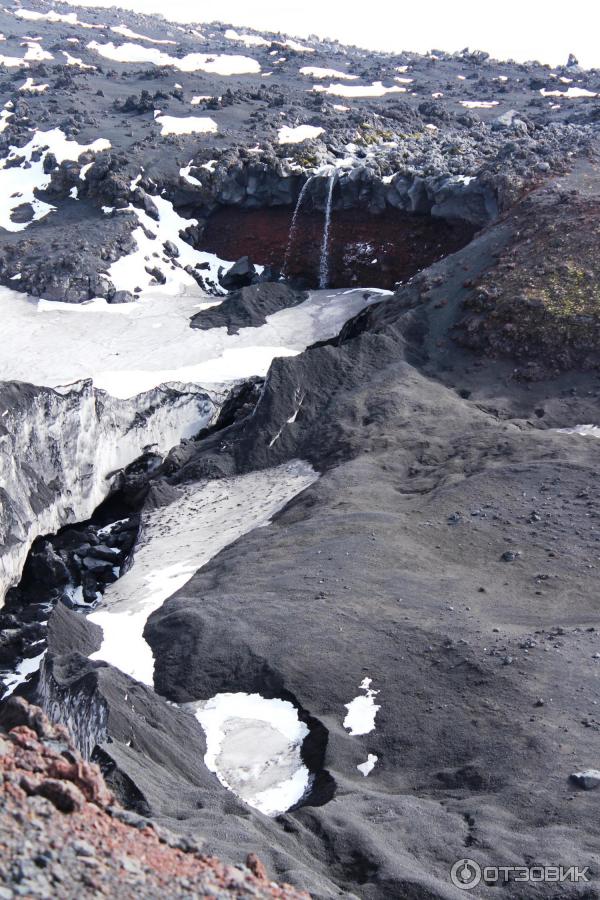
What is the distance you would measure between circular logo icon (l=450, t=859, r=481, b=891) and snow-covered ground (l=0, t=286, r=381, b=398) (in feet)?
86.6

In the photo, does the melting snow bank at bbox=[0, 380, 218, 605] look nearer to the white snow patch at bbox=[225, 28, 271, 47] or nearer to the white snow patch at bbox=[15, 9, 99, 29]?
the white snow patch at bbox=[15, 9, 99, 29]

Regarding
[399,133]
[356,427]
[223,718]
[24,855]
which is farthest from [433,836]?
[399,133]

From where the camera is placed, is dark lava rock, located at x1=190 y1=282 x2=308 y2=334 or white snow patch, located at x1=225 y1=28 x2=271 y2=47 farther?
white snow patch, located at x1=225 y1=28 x2=271 y2=47

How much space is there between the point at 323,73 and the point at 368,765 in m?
79.3

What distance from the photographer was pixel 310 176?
55.0 meters

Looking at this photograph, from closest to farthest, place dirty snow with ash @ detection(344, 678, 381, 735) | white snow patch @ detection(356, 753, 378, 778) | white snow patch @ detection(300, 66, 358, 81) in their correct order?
1. white snow patch @ detection(356, 753, 378, 778)
2. dirty snow with ash @ detection(344, 678, 381, 735)
3. white snow patch @ detection(300, 66, 358, 81)

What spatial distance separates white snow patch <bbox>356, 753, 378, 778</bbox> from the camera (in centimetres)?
1880

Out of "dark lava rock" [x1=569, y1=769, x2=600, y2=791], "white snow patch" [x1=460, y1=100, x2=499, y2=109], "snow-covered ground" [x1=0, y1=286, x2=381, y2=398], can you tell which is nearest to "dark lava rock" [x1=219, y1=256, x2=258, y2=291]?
"snow-covered ground" [x1=0, y1=286, x2=381, y2=398]

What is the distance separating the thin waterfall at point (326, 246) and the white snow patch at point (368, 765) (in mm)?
36268

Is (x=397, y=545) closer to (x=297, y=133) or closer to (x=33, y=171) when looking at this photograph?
(x=33, y=171)

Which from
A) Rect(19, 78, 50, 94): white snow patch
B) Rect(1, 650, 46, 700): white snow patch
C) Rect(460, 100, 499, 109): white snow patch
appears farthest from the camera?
Rect(460, 100, 499, 109): white snow patch

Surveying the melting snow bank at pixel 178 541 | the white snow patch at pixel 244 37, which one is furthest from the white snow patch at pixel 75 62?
the melting snow bank at pixel 178 541

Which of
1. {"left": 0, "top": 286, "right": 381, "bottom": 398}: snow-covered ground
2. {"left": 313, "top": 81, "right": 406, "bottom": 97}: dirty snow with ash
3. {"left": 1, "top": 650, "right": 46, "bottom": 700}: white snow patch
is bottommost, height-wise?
{"left": 1, "top": 650, "right": 46, "bottom": 700}: white snow patch

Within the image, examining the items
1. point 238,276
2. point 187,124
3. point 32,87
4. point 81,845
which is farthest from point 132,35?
point 81,845
